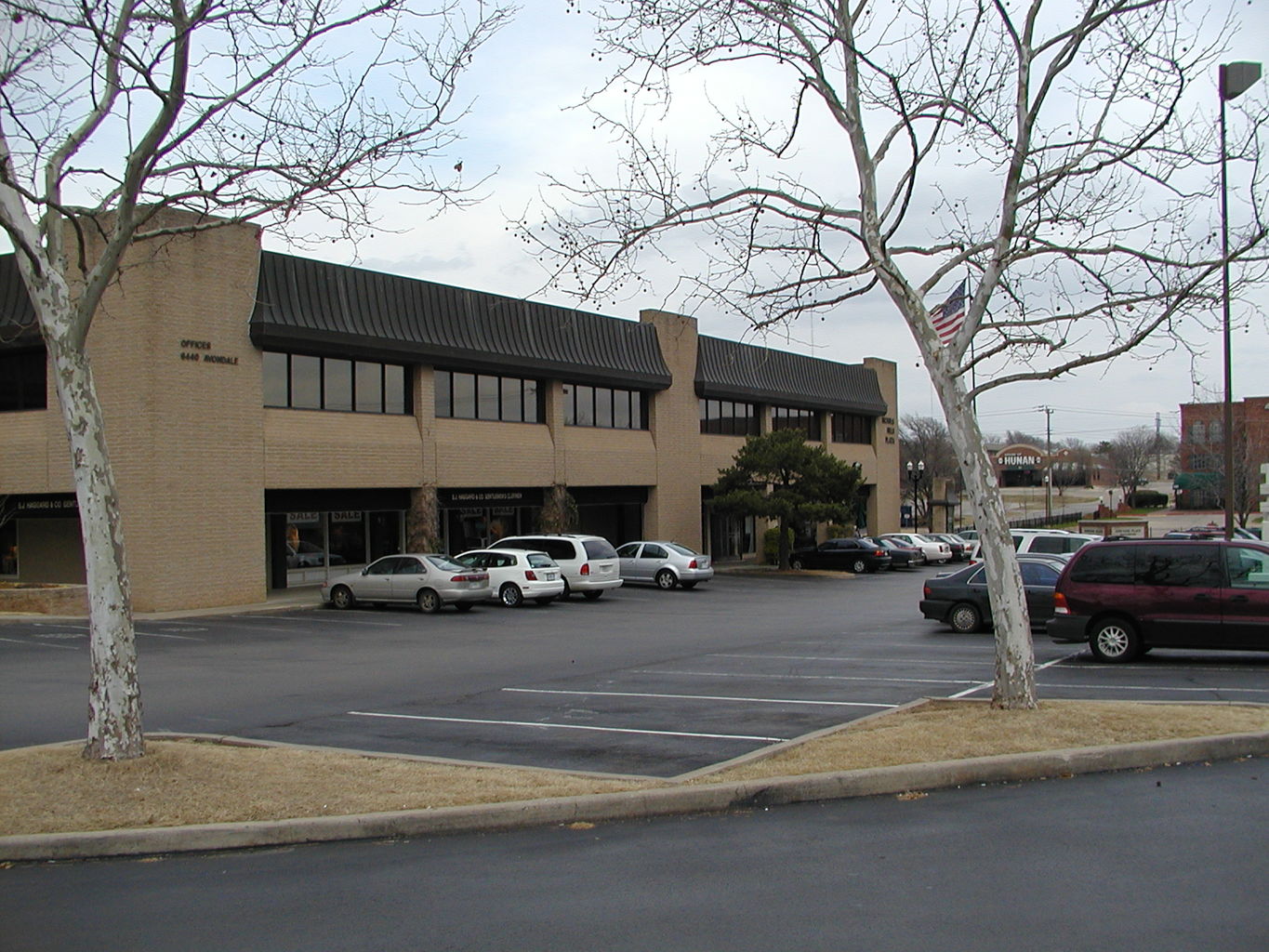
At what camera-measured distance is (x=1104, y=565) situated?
16.4m

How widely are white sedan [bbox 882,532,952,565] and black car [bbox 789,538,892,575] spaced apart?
324 cm

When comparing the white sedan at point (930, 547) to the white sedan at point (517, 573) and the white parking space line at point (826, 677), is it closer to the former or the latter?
the white sedan at point (517, 573)

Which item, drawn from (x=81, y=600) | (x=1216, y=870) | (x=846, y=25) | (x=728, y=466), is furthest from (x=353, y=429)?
(x=1216, y=870)

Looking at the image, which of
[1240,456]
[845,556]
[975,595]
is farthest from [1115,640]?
[1240,456]

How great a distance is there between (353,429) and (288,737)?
20729 millimetres

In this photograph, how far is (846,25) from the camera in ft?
35.0

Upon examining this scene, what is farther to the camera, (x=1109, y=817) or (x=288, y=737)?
(x=288, y=737)

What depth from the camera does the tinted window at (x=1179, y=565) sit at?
15.7 m

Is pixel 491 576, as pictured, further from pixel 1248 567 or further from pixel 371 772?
pixel 371 772

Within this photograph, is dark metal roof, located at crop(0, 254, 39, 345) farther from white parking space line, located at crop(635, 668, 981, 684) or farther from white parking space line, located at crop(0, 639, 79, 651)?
white parking space line, located at crop(635, 668, 981, 684)

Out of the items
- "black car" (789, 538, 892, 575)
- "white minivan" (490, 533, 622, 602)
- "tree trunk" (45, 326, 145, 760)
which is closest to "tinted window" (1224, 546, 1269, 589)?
"tree trunk" (45, 326, 145, 760)

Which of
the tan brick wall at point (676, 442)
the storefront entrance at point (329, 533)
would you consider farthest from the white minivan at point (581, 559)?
the tan brick wall at point (676, 442)

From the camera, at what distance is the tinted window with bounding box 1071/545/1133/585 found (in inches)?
641

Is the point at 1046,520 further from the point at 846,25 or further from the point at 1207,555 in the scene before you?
the point at 846,25
